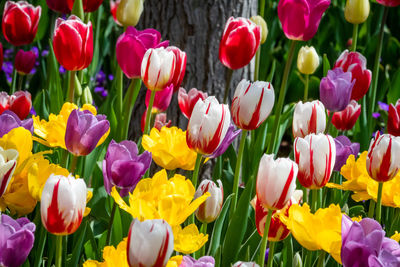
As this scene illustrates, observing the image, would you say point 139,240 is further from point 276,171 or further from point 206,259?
point 276,171

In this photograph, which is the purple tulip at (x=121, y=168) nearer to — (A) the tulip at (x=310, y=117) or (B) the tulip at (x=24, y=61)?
(A) the tulip at (x=310, y=117)

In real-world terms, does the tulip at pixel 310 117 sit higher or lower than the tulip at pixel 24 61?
higher

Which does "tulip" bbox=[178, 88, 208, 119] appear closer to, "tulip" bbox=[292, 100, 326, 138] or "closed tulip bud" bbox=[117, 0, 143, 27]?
"closed tulip bud" bbox=[117, 0, 143, 27]

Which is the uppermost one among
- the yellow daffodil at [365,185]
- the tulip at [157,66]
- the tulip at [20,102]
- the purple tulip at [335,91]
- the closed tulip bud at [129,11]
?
the closed tulip bud at [129,11]

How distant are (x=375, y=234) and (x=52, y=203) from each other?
1.60 feet

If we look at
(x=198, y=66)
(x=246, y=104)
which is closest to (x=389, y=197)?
(x=246, y=104)

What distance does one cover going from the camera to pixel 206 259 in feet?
3.25

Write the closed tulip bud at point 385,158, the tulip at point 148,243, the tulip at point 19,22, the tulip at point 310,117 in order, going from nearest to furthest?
the tulip at point 148,243 → the closed tulip bud at point 385,158 → the tulip at point 310,117 → the tulip at point 19,22

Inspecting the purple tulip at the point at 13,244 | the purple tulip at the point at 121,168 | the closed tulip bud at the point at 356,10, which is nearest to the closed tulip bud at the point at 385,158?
the purple tulip at the point at 121,168

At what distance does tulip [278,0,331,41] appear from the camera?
1.71m

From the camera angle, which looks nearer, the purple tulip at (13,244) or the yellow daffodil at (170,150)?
the purple tulip at (13,244)

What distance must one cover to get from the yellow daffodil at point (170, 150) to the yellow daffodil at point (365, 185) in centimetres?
36

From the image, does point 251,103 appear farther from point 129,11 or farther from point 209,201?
point 129,11

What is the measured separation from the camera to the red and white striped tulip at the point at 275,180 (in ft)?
3.60
